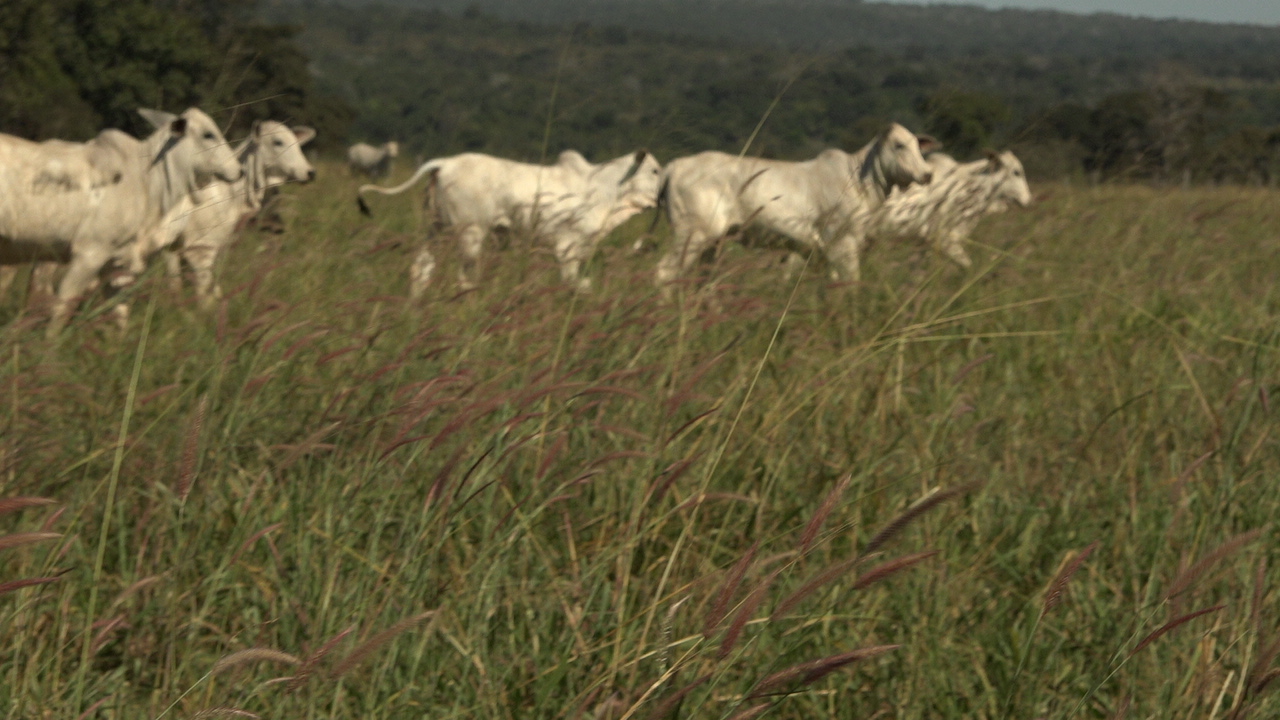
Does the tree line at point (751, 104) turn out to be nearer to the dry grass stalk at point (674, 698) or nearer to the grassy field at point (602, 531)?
the grassy field at point (602, 531)

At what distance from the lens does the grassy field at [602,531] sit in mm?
1726

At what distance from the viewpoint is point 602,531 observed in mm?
2248

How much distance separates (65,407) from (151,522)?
59cm

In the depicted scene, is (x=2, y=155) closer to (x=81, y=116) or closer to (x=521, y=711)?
(x=521, y=711)

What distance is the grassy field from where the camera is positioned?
173cm

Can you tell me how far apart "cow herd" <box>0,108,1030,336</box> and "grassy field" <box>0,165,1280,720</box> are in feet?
1.54

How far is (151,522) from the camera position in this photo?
94.2 inches

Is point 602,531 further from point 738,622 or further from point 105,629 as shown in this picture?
point 738,622

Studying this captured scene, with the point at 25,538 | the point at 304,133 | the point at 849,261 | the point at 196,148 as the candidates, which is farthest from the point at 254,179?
the point at 25,538

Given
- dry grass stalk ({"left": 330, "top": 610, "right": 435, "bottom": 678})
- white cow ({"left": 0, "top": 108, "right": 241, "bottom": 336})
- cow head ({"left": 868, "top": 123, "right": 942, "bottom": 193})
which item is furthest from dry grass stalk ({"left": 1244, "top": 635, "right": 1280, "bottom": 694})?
cow head ({"left": 868, "top": 123, "right": 942, "bottom": 193})

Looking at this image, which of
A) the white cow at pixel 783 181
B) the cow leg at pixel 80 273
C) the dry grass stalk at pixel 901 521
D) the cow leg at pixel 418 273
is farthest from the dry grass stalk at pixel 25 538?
the white cow at pixel 783 181

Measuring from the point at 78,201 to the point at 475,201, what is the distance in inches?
94.9

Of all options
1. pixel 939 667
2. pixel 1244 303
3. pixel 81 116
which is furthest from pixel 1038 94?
pixel 81 116

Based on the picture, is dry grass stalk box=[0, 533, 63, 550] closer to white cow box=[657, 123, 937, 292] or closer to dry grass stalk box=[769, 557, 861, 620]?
dry grass stalk box=[769, 557, 861, 620]
